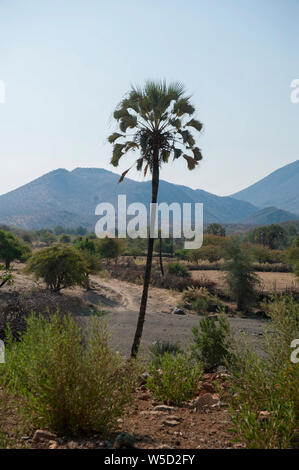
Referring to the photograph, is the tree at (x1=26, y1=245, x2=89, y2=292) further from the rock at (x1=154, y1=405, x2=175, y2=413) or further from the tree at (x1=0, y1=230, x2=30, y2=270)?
the rock at (x1=154, y1=405, x2=175, y2=413)

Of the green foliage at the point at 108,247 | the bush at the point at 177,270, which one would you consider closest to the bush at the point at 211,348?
the bush at the point at 177,270

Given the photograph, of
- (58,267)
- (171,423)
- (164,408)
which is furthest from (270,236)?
(171,423)

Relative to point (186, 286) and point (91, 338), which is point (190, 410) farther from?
point (186, 286)

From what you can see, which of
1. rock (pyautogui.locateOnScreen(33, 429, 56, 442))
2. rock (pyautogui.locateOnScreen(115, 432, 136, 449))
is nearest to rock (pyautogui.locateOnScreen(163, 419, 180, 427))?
rock (pyautogui.locateOnScreen(115, 432, 136, 449))

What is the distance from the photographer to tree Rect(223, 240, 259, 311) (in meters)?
30.8

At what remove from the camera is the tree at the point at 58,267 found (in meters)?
26.5

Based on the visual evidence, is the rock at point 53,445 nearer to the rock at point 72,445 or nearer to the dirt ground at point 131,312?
the rock at point 72,445

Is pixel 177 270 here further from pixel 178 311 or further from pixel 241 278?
pixel 178 311

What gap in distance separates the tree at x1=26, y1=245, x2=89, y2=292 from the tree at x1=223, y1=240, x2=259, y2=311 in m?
11.6

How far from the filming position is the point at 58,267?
26.4 meters

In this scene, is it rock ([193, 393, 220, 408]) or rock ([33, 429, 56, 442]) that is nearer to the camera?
rock ([33, 429, 56, 442])
